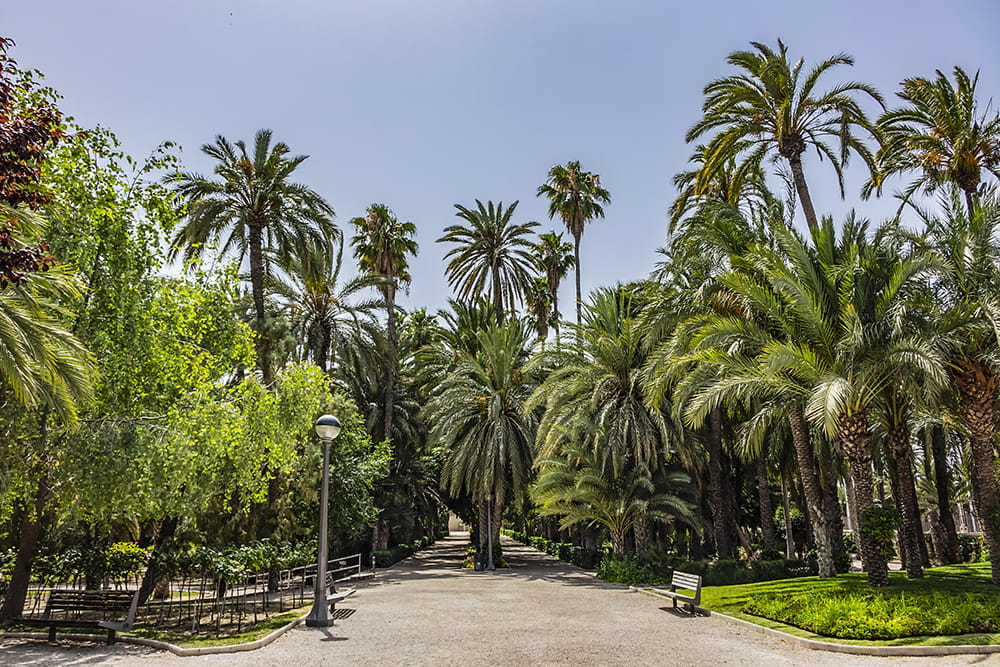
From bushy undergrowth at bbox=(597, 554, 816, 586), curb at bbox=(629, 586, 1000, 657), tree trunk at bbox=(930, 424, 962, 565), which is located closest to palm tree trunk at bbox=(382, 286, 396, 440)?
bushy undergrowth at bbox=(597, 554, 816, 586)

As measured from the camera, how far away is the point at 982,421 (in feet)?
50.9

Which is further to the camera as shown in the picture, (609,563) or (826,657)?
(609,563)

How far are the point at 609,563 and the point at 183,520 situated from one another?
1378 cm

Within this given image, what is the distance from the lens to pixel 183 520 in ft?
60.0

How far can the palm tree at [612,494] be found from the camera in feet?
76.0

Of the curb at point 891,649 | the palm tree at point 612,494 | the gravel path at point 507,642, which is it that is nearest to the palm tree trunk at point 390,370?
the palm tree at point 612,494

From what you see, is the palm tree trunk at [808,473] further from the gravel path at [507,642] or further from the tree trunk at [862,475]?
the gravel path at [507,642]

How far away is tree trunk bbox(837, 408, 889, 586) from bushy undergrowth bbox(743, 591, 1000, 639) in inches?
86.4

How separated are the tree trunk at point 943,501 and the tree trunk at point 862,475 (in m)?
10.0

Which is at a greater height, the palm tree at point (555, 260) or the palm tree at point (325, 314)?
the palm tree at point (555, 260)

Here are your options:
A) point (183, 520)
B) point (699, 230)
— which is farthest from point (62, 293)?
point (699, 230)

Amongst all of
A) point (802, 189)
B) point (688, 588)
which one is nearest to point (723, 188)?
point (802, 189)

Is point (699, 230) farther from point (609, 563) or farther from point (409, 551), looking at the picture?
point (409, 551)

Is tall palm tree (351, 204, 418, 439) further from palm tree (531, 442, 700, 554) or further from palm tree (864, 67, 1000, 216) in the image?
palm tree (864, 67, 1000, 216)
